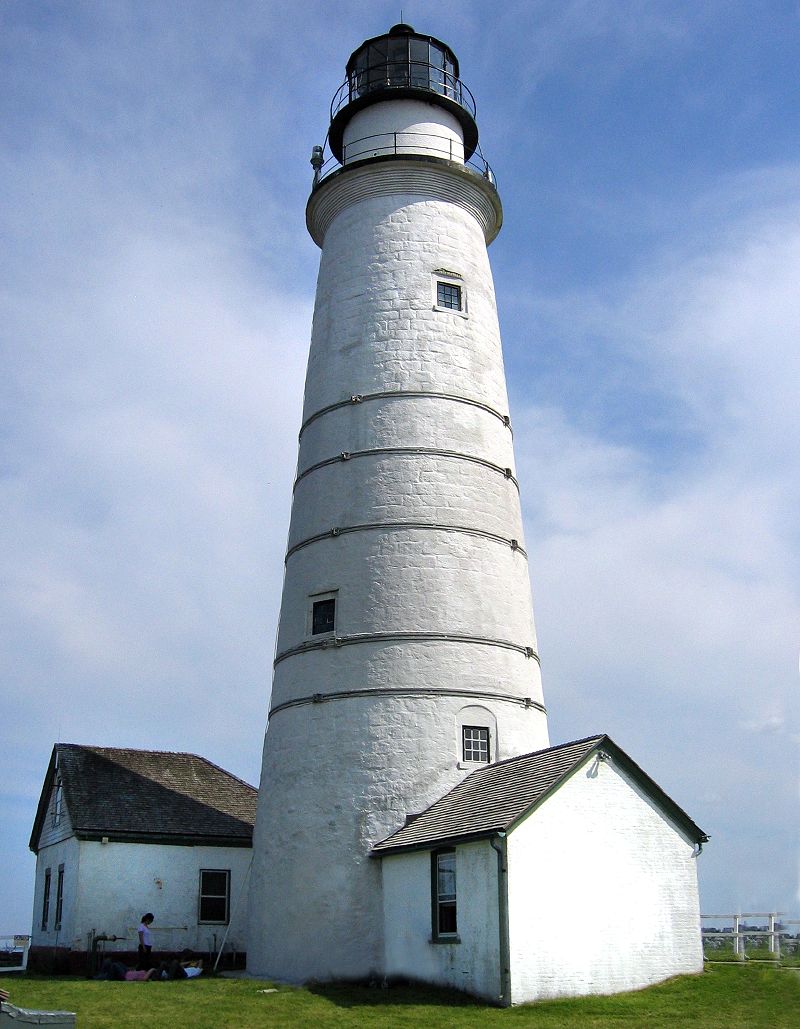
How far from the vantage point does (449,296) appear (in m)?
22.2

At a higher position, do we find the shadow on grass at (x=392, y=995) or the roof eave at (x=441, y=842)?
A: the roof eave at (x=441, y=842)

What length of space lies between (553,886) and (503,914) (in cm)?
96

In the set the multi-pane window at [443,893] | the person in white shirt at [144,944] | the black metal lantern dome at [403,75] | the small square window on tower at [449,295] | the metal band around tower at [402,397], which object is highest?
the black metal lantern dome at [403,75]

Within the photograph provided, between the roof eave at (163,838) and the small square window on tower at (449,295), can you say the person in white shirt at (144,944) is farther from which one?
the small square window on tower at (449,295)

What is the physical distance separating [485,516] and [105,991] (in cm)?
1026

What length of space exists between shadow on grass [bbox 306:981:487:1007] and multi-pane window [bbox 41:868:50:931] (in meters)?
11.8

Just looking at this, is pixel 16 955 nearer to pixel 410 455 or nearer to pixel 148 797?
pixel 148 797

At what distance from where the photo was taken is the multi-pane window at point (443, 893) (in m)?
15.8

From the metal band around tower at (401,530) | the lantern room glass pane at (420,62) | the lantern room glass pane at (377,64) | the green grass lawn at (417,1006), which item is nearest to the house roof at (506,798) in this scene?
the green grass lawn at (417,1006)

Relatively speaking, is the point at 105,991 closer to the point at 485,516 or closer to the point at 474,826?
the point at 474,826

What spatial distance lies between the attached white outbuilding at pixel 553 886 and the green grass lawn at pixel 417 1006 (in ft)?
1.37

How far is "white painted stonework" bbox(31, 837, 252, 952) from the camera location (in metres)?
23.9

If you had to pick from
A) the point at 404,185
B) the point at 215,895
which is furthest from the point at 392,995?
the point at 404,185

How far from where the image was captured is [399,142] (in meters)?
22.9
